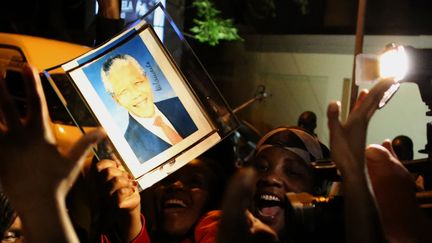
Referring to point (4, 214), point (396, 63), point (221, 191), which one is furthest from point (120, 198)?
point (396, 63)

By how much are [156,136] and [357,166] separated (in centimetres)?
114

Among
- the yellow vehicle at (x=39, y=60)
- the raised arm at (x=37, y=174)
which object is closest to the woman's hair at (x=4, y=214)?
the raised arm at (x=37, y=174)

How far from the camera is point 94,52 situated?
281cm

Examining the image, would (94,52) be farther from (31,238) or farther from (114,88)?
(31,238)

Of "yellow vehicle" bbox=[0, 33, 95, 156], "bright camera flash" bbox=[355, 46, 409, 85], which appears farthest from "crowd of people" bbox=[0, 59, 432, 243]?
"yellow vehicle" bbox=[0, 33, 95, 156]

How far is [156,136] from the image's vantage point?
2.85 meters

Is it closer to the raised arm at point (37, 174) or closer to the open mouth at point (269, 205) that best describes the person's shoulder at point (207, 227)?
the open mouth at point (269, 205)

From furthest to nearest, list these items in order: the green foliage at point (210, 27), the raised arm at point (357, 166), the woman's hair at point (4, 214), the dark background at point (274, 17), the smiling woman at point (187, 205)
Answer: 1. the green foliage at point (210, 27)
2. the dark background at point (274, 17)
3. the smiling woman at point (187, 205)
4. the woman's hair at point (4, 214)
5. the raised arm at point (357, 166)

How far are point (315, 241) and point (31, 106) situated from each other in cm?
119

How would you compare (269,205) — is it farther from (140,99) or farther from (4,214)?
(4,214)

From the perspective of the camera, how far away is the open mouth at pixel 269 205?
2.89 m

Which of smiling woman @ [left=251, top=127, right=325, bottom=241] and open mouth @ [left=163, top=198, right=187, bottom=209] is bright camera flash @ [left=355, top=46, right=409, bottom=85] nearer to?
smiling woman @ [left=251, top=127, right=325, bottom=241]

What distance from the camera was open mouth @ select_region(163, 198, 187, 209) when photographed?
3201mm

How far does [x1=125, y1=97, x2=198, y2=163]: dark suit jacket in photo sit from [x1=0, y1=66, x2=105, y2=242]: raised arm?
3.28 feet
